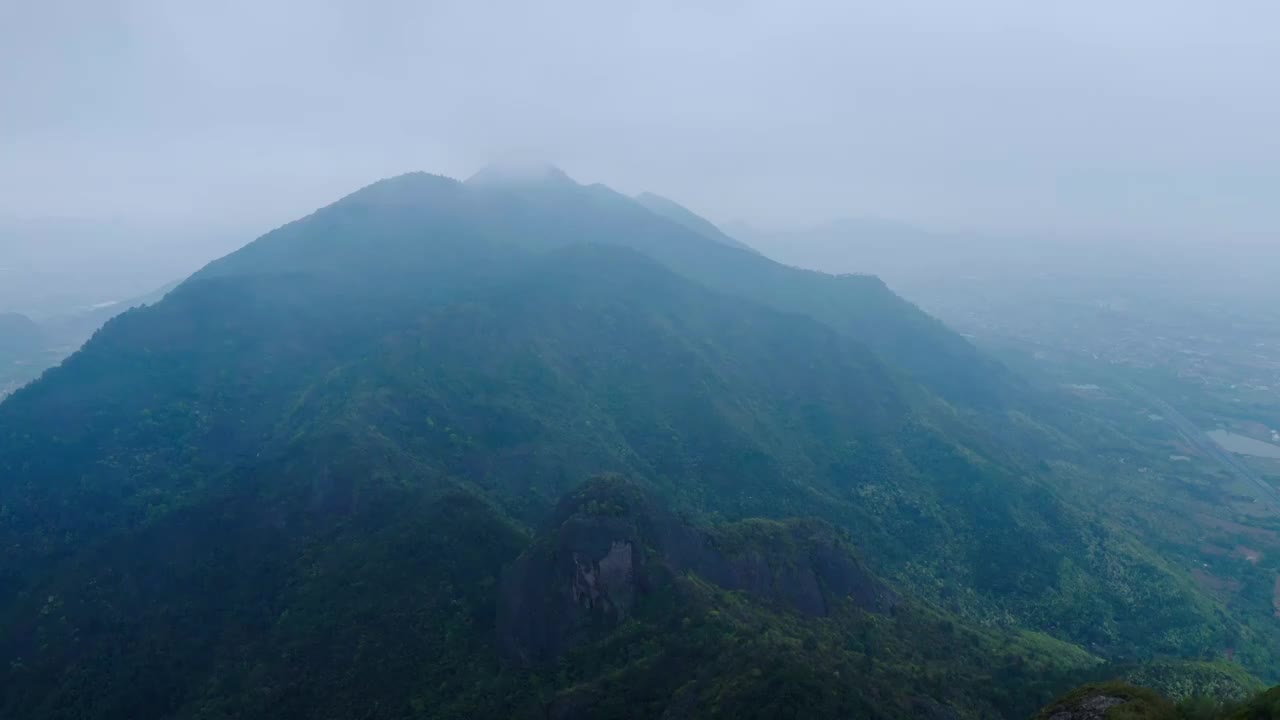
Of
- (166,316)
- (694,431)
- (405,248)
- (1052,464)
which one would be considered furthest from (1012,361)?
(166,316)

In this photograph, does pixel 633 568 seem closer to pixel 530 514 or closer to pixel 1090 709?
pixel 530 514

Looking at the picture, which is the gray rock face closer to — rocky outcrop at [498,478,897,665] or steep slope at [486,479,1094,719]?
steep slope at [486,479,1094,719]

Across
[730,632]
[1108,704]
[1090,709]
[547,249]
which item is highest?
[547,249]

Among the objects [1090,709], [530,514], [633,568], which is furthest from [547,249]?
[1090,709]

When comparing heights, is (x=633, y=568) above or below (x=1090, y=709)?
above

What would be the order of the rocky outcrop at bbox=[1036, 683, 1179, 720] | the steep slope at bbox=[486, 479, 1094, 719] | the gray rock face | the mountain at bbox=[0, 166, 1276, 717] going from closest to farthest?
the rocky outcrop at bbox=[1036, 683, 1179, 720], the gray rock face, the steep slope at bbox=[486, 479, 1094, 719], the mountain at bbox=[0, 166, 1276, 717]

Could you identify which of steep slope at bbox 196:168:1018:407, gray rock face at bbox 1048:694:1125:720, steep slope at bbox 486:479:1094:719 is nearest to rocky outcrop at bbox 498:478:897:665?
steep slope at bbox 486:479:1094:719
